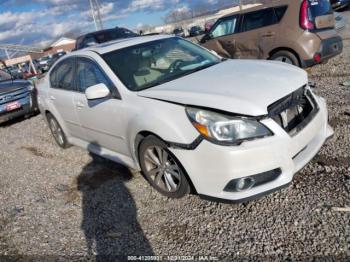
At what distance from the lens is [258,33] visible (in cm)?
757

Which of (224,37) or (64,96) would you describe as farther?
(224,37)

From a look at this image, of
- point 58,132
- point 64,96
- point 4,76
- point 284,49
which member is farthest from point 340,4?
point 64,96

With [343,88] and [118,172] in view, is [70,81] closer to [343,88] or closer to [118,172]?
[118,172]

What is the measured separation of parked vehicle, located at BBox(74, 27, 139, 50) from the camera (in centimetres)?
1247

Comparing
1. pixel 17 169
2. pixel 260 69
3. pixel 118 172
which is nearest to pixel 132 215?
pixel 118 172

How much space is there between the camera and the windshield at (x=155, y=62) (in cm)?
379

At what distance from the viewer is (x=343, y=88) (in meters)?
6.04

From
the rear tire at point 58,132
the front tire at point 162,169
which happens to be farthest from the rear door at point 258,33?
the front tire at point 162,169

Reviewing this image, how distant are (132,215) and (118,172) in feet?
3.65

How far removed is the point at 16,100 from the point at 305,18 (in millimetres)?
6675

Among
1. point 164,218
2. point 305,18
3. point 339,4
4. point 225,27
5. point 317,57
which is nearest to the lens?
point 164,218

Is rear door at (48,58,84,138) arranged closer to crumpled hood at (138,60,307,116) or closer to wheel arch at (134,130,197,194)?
wheel arch at (134,130,197,194)

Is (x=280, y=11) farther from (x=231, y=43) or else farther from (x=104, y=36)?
(x=104, y=36)

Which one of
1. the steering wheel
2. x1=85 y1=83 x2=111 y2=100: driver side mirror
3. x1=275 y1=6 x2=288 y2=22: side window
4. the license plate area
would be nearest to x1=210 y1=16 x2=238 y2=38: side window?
x1=275 y1=6 x2=288 y2=22: side window
